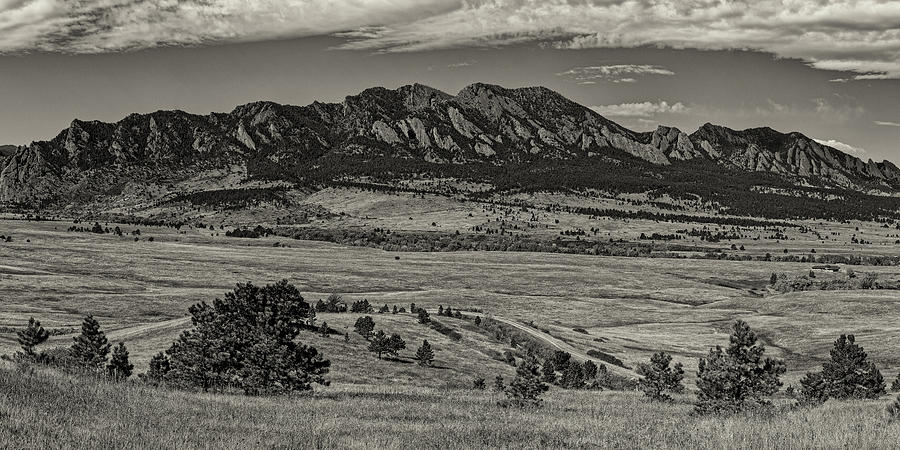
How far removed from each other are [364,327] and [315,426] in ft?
278

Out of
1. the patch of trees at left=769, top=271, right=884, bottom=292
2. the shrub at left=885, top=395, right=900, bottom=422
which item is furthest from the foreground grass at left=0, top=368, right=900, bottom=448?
the patch of trees at left=769, top=271, right=884, bottom=292

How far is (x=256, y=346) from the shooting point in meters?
34.8

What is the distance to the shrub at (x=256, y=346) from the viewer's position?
34406 mm

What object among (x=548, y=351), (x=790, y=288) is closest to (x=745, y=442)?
(x=548, y=351)

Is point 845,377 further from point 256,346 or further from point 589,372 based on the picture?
point 256,346

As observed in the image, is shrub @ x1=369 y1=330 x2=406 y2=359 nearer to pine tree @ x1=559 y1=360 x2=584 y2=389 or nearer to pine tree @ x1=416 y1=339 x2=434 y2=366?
pine tree @ x1=416 y1=339 x2=434 y2=366

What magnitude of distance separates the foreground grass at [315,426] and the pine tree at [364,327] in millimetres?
76938

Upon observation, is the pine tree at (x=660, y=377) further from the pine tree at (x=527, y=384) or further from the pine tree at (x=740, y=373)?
the pine tree at (x=740, y=373)

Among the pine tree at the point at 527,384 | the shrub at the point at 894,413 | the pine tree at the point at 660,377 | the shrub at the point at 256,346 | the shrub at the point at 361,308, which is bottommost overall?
the shrub at the point at 361,308

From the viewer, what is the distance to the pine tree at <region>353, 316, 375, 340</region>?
99.1 m

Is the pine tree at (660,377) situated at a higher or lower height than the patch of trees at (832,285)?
higher

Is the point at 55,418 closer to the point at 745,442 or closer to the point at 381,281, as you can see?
the point at 745,442

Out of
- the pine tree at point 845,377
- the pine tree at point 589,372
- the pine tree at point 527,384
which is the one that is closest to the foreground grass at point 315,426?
the pine tree at point 527,384

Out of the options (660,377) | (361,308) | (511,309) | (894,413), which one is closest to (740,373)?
(894,413)
